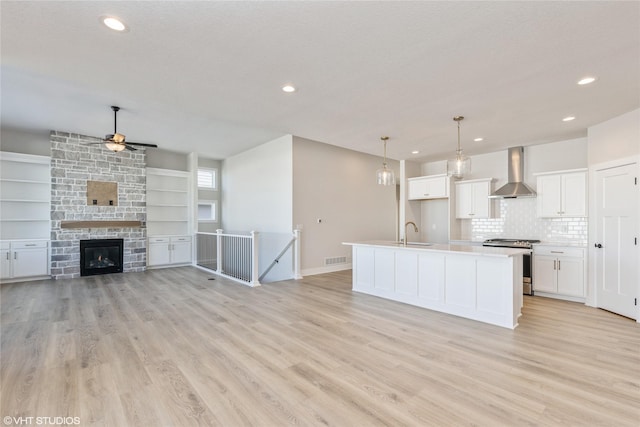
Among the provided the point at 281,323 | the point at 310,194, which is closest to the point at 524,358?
the point at 281,323

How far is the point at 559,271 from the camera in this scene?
509cm

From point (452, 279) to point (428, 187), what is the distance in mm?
4135

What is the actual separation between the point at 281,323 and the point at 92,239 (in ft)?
19.0

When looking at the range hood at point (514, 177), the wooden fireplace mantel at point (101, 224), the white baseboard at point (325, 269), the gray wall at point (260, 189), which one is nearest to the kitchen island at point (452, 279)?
the white baseboard at point (325, 269)

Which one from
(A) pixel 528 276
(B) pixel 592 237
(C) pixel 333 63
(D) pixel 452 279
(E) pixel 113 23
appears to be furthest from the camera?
(A) pixel 528 276

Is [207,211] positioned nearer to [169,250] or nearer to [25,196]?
[169,250]

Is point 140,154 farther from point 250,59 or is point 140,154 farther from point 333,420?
point 333,420

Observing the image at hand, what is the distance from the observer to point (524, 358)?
111 inches

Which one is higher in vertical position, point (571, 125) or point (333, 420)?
point (571, 125)

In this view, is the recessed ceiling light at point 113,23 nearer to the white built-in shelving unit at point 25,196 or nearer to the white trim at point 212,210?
the white built-in shelving unit at point 25,196

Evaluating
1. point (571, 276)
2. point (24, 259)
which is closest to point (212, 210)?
point (24, 259)

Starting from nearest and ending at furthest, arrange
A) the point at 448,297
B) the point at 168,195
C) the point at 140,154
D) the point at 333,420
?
the point at 333,420
the point at 448,297
the point at 140,154
the point at 168,195

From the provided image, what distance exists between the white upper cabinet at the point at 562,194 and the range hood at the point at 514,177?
459mm

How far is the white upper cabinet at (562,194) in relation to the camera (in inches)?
207
